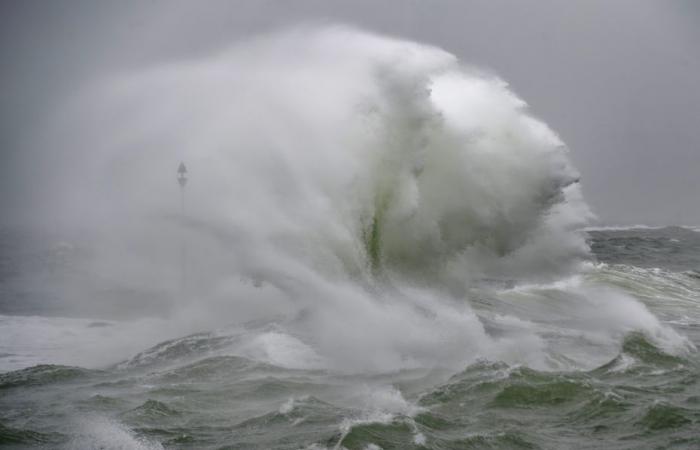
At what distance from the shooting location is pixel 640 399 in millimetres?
8492

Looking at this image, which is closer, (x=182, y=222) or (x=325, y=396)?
(x=325, y=396)

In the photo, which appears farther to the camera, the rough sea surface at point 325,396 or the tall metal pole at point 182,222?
the tall metal pole at point 182,222

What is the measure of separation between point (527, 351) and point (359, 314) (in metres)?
2.82

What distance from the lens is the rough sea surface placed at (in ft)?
23.3

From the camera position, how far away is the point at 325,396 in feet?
28.6

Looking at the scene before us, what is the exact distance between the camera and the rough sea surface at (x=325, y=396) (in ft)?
23.3

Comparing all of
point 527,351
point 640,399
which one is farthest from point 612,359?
point 640,399

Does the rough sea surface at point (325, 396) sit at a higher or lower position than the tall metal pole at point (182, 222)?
lower

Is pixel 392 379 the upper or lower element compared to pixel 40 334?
lower

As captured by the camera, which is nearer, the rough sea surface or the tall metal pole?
the rough sea surface

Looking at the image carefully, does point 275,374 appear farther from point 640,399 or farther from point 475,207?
point 475,207

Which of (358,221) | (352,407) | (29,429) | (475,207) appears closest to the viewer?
(29,429)

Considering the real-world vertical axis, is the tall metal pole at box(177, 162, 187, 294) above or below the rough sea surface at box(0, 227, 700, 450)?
above

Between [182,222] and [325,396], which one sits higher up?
[182,222]
